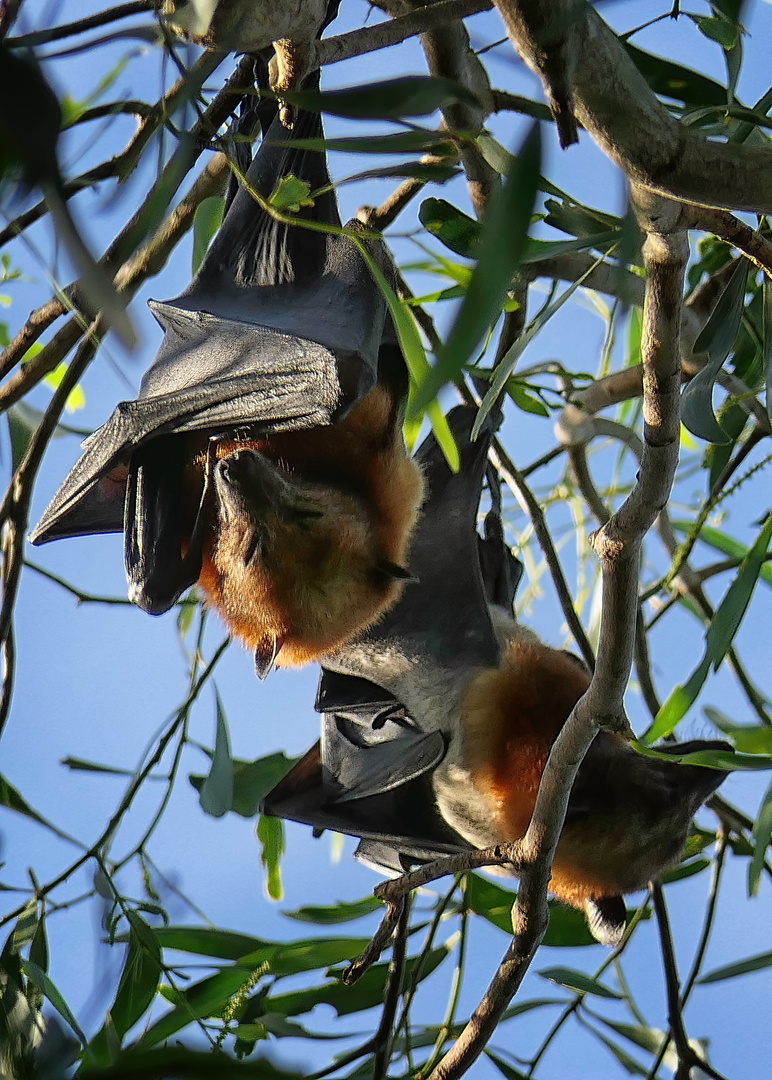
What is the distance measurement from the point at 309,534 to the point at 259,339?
25cm

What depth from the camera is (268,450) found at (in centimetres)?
135

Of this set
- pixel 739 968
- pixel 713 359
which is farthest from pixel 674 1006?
pixel 713 359

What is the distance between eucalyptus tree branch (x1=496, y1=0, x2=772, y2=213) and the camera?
1.90 feet

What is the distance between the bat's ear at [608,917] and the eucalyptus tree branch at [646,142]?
1193 mm

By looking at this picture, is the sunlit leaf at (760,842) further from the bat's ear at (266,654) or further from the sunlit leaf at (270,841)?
the sunlit leaf at (270,841)

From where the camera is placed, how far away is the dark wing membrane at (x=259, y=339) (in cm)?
117

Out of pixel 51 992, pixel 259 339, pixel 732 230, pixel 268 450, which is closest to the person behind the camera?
pixel 732 230

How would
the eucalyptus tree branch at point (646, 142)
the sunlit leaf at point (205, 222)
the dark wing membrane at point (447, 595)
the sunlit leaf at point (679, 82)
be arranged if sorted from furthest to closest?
the dark wing membrane at point (447, 595), the sunlit leaf at point (205, 222), the sunlit leaf at point (679, 82), the eucalyptus tree branch at point (646, 142)

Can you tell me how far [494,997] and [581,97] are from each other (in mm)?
872

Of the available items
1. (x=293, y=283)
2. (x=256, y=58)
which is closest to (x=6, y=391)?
(x=293, y=283)

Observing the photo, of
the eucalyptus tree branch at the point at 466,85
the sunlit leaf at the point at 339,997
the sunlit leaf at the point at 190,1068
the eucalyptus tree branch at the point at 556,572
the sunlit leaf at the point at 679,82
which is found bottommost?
the sunlit leaf at the point at 190,1068

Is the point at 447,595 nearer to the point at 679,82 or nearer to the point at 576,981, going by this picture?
the point at 576,981

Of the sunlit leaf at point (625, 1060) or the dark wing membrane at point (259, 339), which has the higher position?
the dark wing membrane at point (259, 339)

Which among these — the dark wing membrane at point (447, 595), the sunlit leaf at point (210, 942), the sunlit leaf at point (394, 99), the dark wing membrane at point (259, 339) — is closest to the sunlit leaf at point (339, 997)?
the sunlit leaf at point (210, 942)
